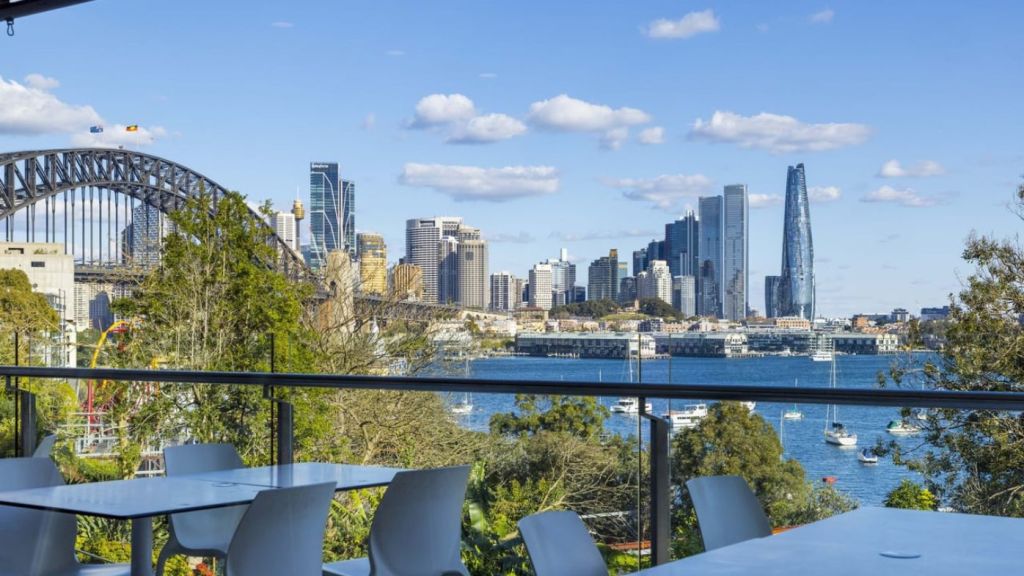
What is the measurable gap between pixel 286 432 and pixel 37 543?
1.16 metres

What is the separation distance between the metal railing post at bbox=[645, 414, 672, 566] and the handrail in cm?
15

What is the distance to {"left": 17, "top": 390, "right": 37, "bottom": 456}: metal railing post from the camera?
518cm

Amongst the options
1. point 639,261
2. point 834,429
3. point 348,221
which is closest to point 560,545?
point 834,429

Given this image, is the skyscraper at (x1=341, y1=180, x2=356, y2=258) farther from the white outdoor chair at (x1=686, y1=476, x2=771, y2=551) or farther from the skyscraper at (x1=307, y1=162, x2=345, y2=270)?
the white outdoor chair at (x1=686, y1=476, x2=771, y2=551)

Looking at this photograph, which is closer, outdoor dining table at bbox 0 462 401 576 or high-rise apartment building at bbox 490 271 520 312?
outdoor dining table at bbox 0 462 401 576

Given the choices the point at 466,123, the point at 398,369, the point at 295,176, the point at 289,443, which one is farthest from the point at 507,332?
the point at 466,123

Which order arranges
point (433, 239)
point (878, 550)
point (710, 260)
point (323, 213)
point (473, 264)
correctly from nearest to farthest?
point (878, 550)
point (323, 213)
point (473, 264)
point (433, 239)
point (710, 260)

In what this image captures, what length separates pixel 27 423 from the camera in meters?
5.20

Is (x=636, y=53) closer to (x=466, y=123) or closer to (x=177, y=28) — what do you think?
(x=466, y=123)

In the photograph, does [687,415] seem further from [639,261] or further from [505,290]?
[639,261]

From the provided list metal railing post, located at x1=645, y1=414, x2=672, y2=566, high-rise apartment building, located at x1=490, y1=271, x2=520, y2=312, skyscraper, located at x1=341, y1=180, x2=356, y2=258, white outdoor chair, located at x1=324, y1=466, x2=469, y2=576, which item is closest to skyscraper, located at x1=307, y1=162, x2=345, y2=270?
skyscraper, located at x1=341, y1=180, x2=356, y2=258

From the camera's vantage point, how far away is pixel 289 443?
4.49 m

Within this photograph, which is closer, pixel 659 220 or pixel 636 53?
pixel 659 220

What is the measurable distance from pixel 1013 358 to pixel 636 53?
42.7 m
